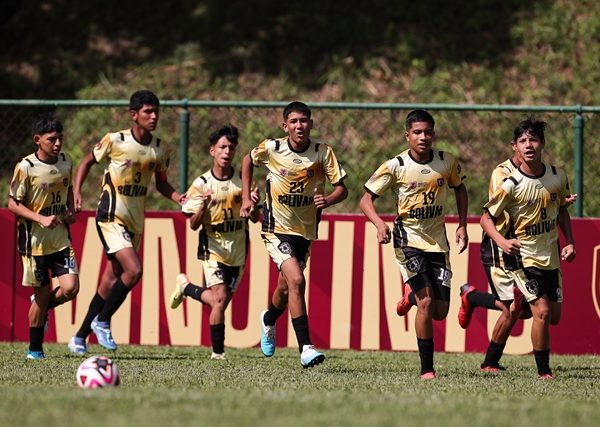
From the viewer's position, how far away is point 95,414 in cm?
706

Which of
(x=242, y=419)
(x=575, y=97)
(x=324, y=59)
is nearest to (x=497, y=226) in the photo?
(x=242, y=419)

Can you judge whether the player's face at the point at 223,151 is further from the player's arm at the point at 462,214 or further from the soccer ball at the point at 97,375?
the soccer ball at the point at 97,375

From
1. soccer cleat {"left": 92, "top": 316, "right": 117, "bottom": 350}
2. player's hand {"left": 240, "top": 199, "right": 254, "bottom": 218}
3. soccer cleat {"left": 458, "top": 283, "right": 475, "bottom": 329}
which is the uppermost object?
player's hand {"left": 240, "top": 199, "right": 254, "bottom": 218}

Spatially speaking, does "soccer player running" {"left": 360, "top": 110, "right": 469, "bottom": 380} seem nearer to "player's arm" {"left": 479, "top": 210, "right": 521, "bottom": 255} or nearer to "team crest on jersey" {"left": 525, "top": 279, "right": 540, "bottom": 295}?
"player's arm" {"left": 479, "top": 210, "right": 521, "bottom": 255}

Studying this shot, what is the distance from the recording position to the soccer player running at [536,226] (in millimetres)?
10242

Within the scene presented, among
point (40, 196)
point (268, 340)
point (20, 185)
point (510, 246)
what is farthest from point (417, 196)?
point (20, 185)

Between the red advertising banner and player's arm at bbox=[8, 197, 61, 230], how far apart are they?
1.97m

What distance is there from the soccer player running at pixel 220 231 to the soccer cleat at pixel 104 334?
1.02 m

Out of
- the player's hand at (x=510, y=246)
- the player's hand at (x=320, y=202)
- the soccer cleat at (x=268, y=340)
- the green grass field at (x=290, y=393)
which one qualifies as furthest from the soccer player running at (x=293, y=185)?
the player's hand at (x=510, y=246)

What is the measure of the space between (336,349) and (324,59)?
7.26 metres

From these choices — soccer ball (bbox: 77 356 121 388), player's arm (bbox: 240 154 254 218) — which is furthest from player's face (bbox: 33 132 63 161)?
soccer ball (bbox: 77 356 121 388)

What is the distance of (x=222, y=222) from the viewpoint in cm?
1211

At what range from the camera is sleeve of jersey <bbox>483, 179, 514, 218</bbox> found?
33.7ft

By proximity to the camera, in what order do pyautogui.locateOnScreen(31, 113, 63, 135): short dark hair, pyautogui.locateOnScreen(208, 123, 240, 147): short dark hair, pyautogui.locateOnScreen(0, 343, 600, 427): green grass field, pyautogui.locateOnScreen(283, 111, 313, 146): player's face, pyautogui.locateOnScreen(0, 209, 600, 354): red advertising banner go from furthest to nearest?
pyautogui.locateOnScreen(0, 209, 600, 354): red advertising banner → pyautogui.locateOnScreen(208, 123, 240, 147): short dark hair → pyautogui.locateOnScreen(31, 113, 63, 135): short dark hair → pyautogui.locateOnScreen(283, 111, 313, 146): player's face → pyautogui.locateOnScreen(0, 343, 600, 427): green grass field
